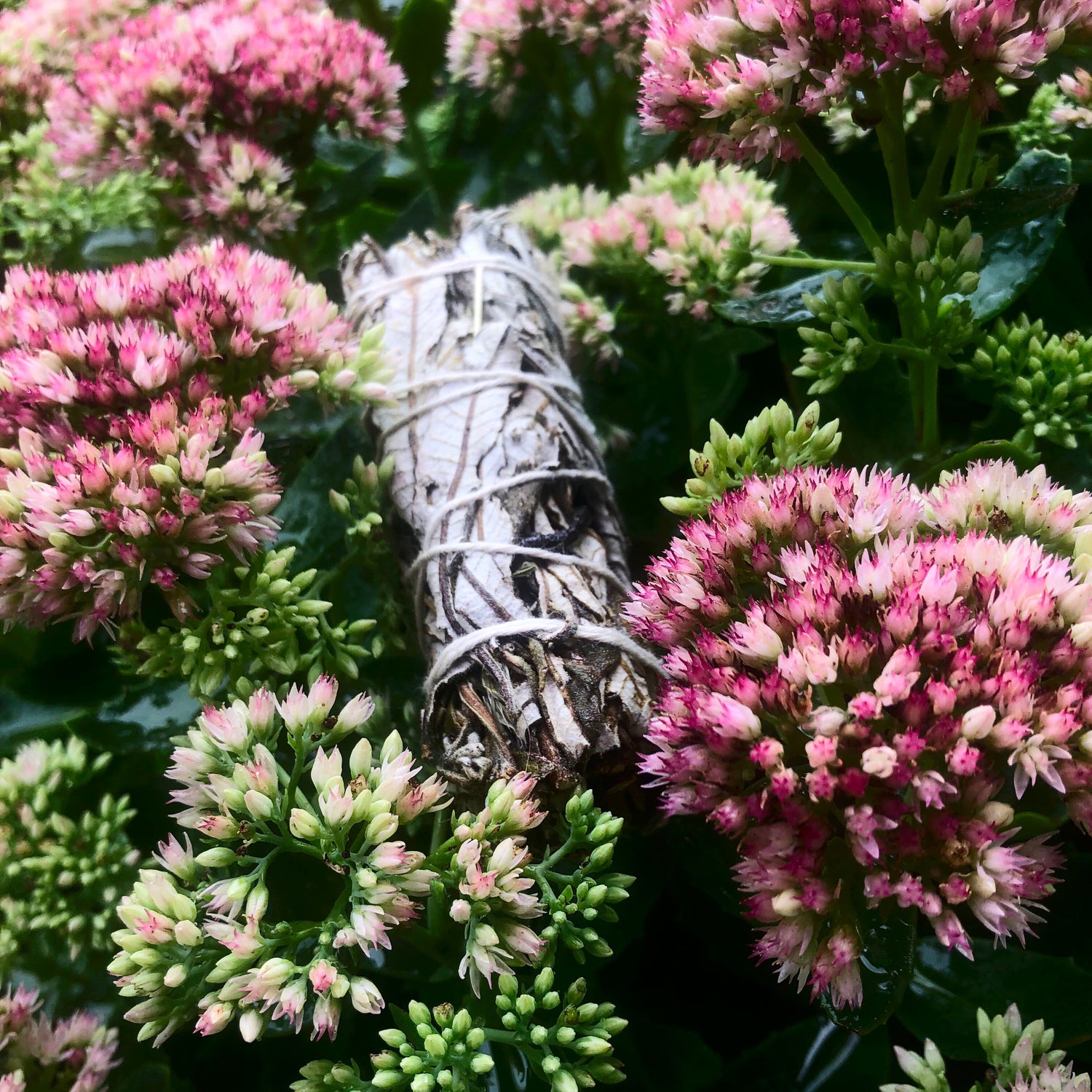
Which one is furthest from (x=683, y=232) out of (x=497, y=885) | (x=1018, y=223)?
(x=497, y=885)

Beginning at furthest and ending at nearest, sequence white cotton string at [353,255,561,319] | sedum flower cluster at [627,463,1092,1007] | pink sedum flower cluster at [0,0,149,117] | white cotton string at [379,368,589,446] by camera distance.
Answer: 1. pink sedum flower cluster at [0,0,149,117]
2. white cotton string at [353,255,561,319]
3. white cotton string at [379,368,589,446]
4. sedum flower cluster at [627,463,1092,1007]

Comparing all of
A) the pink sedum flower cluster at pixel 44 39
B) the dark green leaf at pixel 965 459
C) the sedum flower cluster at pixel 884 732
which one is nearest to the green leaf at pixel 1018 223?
the dark green leaf at pixel 965 459

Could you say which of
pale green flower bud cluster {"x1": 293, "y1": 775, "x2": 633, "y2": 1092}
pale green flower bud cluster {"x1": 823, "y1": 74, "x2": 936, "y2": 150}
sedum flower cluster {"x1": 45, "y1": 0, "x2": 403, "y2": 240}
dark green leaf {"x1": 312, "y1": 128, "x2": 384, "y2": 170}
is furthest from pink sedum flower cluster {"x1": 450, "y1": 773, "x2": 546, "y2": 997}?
dark green leaf {"x1": 312, "y1": 128, "x2": 384, "y2": 170}

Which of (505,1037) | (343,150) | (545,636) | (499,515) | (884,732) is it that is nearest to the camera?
(884,732)

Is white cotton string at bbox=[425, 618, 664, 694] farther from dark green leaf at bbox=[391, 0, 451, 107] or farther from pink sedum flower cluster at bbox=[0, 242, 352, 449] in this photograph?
dark green leaf at bbox=[391, 0, 451, 107]

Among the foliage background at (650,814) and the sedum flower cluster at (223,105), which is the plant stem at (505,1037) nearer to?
the foliage background at (650,814)

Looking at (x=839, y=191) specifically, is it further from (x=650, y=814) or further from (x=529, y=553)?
(x=650, y=814)
